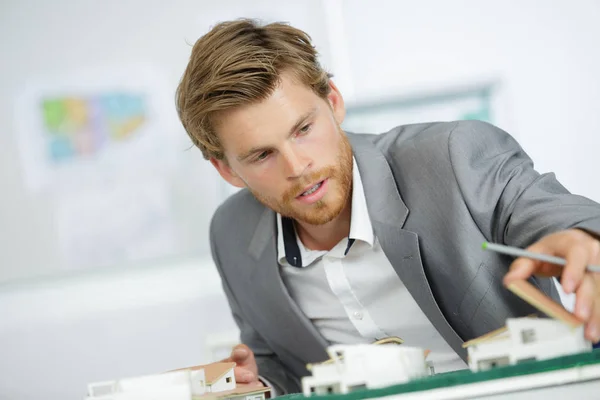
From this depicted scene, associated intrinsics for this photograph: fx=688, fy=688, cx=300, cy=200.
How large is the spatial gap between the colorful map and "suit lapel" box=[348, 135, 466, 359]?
2.70 m

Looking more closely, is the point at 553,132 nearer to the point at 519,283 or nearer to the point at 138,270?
the point at 138,270

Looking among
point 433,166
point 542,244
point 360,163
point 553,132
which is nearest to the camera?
point 542,244

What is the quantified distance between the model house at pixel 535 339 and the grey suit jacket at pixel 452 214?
0.46m

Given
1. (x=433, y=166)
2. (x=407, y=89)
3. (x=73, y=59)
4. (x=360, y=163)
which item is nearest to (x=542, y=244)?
(x=433, y=166)

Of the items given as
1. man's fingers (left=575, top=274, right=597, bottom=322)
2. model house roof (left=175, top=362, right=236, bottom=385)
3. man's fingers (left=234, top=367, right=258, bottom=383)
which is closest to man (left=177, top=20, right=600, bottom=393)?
man's fingers (left=234, top=367, right=258, bottom=383)

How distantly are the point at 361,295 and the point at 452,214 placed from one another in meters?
0.49

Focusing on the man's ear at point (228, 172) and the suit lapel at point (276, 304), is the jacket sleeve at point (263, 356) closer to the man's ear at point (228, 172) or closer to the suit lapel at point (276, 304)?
the suit lapel at point (276, 304)

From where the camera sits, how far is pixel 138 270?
175 inches

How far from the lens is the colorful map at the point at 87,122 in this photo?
14.7ft

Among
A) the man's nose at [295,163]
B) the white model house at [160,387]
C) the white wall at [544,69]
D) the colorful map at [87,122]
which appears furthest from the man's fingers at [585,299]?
the colorful map at [87,122]

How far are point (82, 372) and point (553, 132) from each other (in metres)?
3.41

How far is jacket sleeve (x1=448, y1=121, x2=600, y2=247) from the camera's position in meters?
1.62

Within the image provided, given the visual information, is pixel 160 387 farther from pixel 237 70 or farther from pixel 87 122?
Result: pixel 87 122

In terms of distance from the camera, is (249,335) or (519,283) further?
(249,335)
